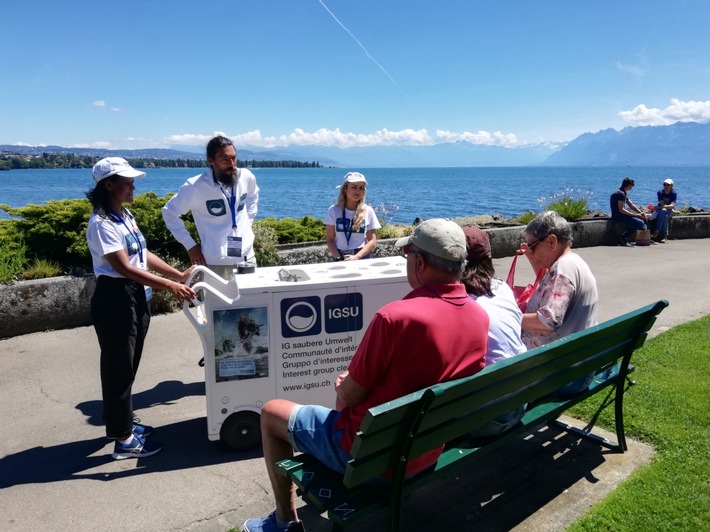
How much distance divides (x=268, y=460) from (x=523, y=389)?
1.40 metres

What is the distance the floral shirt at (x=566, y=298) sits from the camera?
3562 millimetres

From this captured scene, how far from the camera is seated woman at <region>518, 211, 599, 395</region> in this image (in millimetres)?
3578

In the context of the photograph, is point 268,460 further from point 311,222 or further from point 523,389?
point 311,222

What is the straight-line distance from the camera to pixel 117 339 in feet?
12.6

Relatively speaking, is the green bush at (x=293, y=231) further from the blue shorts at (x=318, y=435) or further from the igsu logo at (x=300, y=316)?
the blue shorts at (x=318, y=435)

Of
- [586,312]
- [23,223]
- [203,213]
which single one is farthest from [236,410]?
[23,223]

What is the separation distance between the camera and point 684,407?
14.4 feet

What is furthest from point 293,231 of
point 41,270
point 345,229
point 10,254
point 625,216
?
point 625,216

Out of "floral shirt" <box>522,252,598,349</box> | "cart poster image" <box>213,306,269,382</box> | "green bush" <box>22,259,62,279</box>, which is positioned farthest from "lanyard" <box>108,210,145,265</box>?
"green bush" <box>22,259,62,279</box>

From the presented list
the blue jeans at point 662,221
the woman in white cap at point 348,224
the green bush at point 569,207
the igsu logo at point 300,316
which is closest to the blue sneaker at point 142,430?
the igsu logo at point 300,316

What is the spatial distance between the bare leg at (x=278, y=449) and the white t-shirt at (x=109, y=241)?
5.44 ft

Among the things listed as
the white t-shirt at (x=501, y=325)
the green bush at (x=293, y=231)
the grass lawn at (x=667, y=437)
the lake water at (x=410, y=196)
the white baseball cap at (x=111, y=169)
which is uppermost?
the white baseball cap at (x=111, y=169)

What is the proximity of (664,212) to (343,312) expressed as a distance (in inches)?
538

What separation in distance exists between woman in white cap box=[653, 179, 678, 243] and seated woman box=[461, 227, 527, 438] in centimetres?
1368
